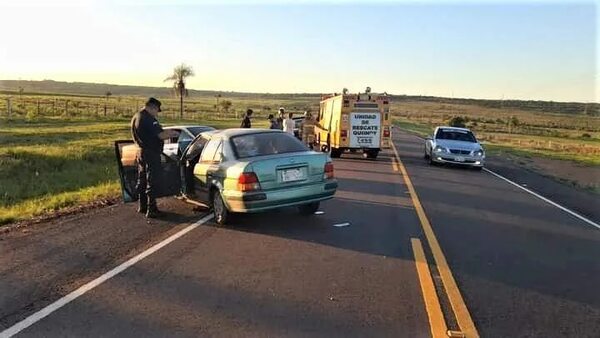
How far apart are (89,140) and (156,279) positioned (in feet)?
74.8

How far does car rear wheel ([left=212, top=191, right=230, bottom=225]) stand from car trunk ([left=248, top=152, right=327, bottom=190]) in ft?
2.57

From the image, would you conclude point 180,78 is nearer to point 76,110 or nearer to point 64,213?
point 76,110

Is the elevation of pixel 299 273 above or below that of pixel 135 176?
below

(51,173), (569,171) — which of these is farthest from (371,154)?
(51,173)

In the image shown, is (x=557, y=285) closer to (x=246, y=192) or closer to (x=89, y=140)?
(x=246, y=192)

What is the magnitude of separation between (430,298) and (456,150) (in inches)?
640

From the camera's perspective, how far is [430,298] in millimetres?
5777

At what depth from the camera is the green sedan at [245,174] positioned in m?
9.00

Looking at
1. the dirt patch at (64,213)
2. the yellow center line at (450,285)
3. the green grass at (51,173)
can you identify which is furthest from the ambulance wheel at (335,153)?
the yellow center line at (450,285)

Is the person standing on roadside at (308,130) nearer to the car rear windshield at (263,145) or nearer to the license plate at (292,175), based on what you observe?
the car rear windshield at (263,145)

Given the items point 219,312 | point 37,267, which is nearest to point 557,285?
point 219,312

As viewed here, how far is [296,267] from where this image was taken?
691cm


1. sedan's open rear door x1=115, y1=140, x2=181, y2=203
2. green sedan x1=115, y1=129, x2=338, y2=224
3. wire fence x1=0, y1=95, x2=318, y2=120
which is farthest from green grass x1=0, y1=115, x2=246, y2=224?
wire fence x1=0, y1=95, x2=318, y2=120

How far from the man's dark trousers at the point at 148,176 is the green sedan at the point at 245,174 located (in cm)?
25
